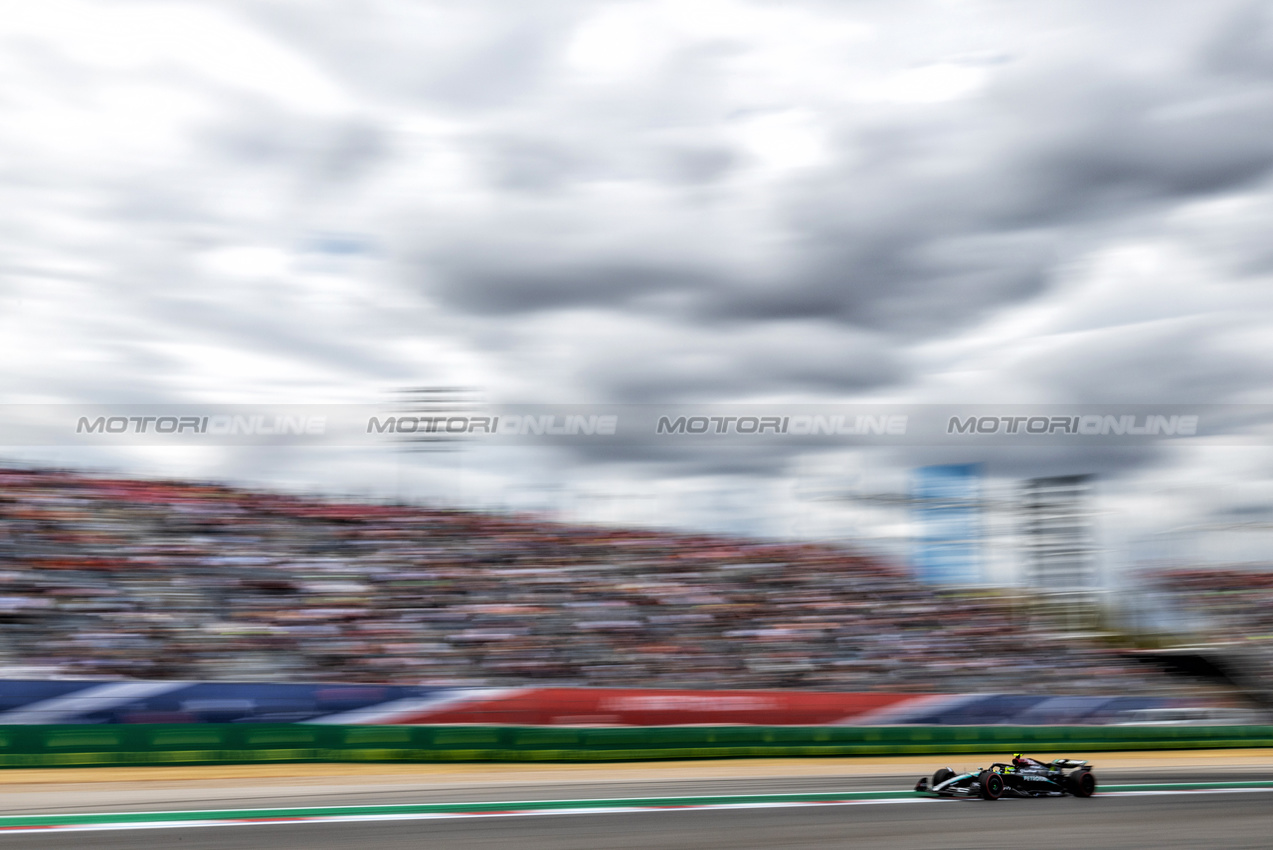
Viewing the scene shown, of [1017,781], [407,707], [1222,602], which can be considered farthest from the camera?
[1222,602]

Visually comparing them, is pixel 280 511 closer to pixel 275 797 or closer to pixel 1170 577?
pixel 275 797

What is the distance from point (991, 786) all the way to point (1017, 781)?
35cm

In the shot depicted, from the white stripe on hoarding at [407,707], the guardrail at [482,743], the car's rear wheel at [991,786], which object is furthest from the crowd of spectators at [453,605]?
the car's rear wheel at [991,786]

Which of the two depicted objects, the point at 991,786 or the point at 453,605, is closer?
the point at 991,786

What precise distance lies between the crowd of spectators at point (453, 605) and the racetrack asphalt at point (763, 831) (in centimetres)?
539

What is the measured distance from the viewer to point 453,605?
15148 mm

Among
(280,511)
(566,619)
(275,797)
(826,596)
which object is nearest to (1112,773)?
(826,596)

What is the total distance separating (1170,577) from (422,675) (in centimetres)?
1679

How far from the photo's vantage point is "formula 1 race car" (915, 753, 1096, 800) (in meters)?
9.88

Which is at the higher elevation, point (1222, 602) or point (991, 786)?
point (1222, 602)


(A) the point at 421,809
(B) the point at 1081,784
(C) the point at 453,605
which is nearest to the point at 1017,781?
(B) the point at 1081,784

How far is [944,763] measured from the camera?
554 inches

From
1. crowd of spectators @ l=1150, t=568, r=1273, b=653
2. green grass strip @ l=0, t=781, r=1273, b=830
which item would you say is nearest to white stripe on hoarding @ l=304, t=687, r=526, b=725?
green grass strip @ l=0, t=781, r=1273, b=830

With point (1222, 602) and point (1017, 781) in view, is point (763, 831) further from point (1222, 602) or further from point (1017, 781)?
point (1222, 602)
